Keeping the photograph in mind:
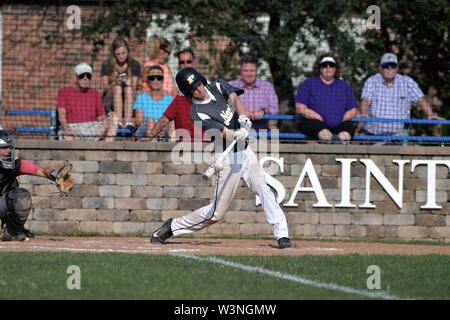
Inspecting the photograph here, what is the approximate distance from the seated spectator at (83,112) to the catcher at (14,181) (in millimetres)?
2480

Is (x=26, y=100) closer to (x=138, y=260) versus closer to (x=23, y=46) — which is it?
(x=23, y=46)

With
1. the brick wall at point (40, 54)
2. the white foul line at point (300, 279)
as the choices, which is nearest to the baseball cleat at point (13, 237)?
the white foul line at point (300, 279)

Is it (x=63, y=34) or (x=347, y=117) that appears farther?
(x=63, y=34)

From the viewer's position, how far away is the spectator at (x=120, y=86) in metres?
14.8

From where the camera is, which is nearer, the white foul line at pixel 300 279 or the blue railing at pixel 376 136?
the white foul line at pixel 300 279

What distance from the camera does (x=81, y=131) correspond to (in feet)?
48.1

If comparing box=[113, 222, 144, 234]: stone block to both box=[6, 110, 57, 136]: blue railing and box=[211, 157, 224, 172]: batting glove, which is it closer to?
box=[6, 110, 57, 136]: blue railing

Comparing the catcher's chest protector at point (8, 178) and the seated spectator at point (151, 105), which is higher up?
the seated spectator at point (151, 105)

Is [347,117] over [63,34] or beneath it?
beneath

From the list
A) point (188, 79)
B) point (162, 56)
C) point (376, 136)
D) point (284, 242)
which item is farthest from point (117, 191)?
point (188, 79)

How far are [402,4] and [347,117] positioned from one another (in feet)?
9.85

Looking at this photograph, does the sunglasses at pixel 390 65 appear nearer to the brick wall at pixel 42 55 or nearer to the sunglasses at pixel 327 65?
the sunglasses at pixel 327 65
